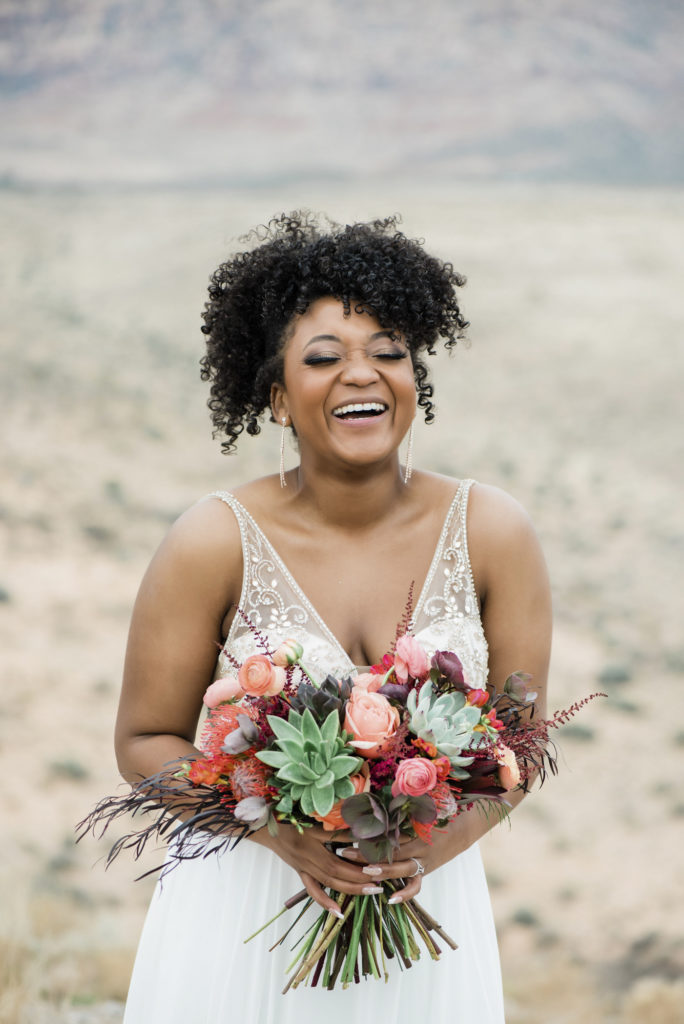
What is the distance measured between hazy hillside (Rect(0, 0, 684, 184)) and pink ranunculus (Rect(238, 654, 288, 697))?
30.3m

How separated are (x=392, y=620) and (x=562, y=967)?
534 centimetres

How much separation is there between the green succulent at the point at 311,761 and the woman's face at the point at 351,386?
0.83 meters

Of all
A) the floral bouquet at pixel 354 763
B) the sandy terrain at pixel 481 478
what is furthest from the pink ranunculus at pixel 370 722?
the sandy terrain at pixel 481 478

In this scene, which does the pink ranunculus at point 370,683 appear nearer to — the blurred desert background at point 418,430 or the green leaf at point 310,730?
the green leaf at point 310,730

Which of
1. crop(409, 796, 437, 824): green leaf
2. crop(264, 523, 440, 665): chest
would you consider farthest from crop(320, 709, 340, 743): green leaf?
crop(264, 523, 440, 665): chest

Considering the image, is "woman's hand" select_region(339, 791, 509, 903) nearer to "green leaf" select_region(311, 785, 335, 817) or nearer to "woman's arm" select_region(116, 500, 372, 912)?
"green leaf" select_region(311, 785, 335, 817)

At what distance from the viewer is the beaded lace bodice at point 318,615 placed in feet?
9.34

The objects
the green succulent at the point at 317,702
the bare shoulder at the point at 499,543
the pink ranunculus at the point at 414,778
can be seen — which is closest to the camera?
the pink ranunculus at the point at 414,778

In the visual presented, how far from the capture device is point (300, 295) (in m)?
2.92

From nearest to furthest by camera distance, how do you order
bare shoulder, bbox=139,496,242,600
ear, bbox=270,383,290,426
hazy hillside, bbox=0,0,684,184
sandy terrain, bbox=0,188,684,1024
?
bare shoulder, bbox=139,496,242,600 → ear, bbox=270,383,290,426 → sandy terrain, bbox=0,188,684,1024 → hazy hillside, bbox=0,0,684,184

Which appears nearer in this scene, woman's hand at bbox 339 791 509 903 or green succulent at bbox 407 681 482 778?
green succulent at bbox 407 681 482 778

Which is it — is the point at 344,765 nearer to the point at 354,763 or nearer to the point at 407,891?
the point at 354,763

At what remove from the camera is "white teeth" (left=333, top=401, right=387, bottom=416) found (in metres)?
2.77

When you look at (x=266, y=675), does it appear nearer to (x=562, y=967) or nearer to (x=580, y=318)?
(x=562, y=967)
